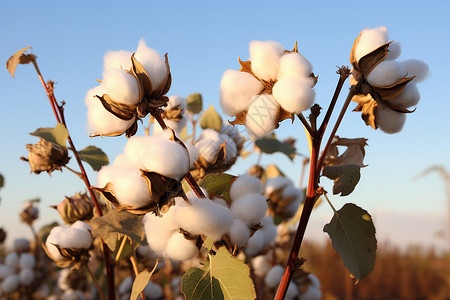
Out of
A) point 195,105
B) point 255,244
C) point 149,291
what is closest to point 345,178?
point 255,244

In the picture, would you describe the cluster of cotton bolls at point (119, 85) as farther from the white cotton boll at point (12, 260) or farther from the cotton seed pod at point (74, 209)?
the white cotton boll at point (12, 260)

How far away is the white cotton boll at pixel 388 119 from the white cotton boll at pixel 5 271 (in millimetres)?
1720

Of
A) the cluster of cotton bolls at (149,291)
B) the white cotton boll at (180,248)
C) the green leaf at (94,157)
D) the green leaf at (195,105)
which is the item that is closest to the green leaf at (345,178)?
the white cotton boll at (180,248)

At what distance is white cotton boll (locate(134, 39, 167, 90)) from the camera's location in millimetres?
625

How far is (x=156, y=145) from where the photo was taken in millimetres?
537

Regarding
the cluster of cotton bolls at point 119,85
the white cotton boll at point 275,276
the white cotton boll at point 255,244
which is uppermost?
Result: the cluster of cotton bolls at point 119,85

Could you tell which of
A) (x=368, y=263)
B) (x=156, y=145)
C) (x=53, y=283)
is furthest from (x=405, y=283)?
(x=156, y=145)

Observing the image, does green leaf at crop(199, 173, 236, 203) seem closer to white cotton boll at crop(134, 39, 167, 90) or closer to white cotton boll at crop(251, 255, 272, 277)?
white cotton boll at crop(134, 39, 167, 90)

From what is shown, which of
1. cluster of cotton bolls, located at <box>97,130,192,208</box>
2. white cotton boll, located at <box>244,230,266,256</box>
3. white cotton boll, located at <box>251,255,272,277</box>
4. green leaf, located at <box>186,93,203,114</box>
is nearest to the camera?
cluster of cotton bolls, located at <box>97,130,192,208</box>

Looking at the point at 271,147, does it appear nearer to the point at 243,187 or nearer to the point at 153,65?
the point at 243,187

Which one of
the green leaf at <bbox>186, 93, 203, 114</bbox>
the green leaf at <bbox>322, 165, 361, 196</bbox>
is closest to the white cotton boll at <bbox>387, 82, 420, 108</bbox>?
the green leaf at <bbox>322, 165, 361, 196</bbox>

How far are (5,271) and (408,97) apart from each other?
5.88ft

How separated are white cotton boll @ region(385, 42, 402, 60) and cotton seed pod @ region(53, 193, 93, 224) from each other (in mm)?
676

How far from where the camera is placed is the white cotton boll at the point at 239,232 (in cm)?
70
